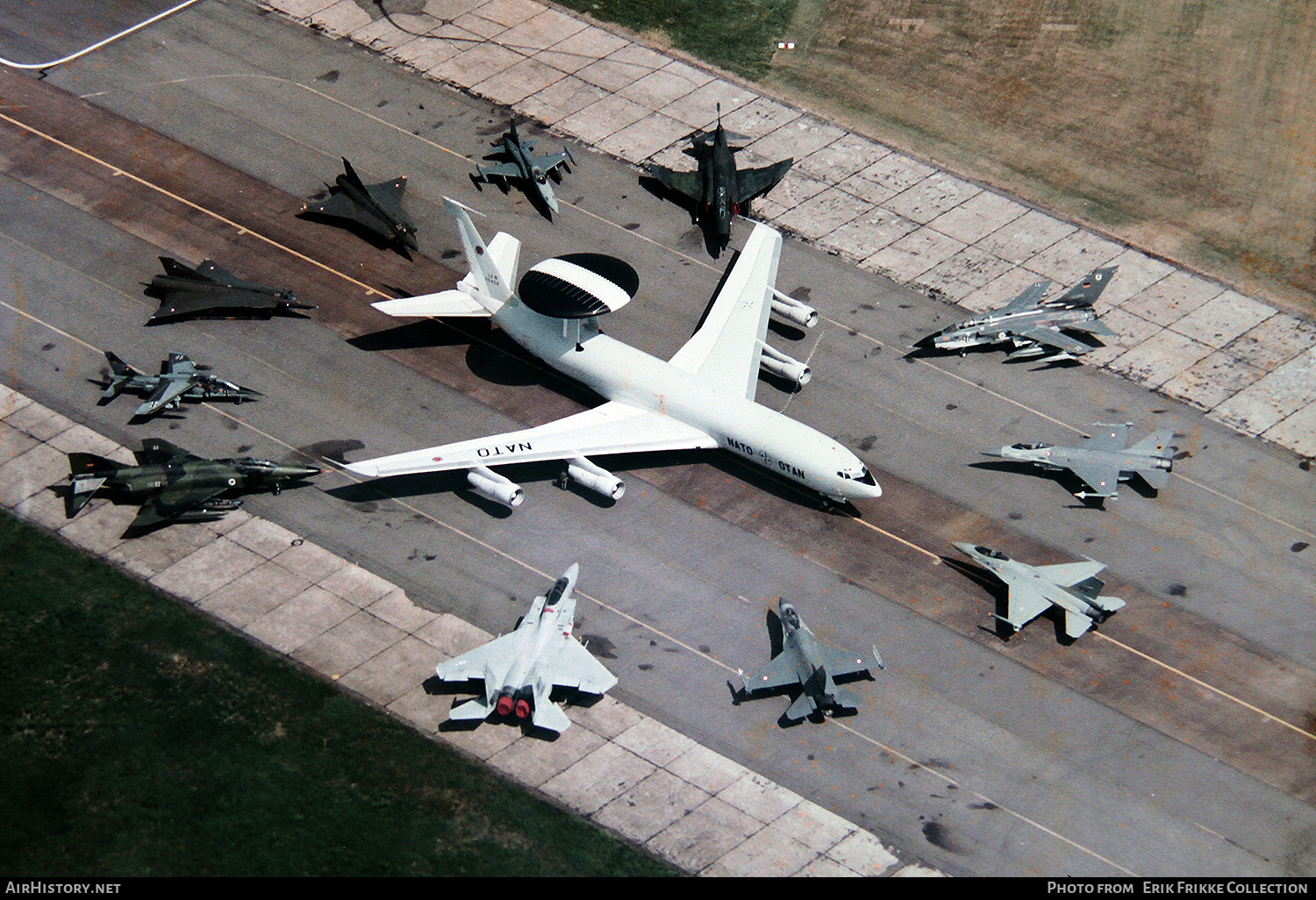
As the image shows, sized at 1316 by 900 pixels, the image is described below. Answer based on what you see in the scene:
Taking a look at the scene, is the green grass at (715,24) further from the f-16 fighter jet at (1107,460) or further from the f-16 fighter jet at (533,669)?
the f-16 fighter jet at (533,669)

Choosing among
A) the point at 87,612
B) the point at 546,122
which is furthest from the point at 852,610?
the point at 546,122

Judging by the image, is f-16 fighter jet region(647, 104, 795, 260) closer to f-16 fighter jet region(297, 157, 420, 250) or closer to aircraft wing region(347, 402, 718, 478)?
f-16 fighter jet region(297, 157, 420, 250)

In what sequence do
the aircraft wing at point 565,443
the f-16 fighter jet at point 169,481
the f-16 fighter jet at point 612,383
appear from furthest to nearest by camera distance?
the f-16 fighter jet at point 612,383 → the aircraft wing at point 565,443 → the f-16 fighter jet at point 169,481

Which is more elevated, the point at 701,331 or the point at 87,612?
the point at 701,331

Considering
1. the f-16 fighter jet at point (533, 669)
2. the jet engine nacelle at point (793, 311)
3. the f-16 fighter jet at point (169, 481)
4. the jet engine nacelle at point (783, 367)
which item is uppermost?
the jet engine nacelle at point (793, 311)

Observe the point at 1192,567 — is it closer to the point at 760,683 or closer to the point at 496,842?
the point at 760,683

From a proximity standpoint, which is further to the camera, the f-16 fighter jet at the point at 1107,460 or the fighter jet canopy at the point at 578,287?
the f-16 fighter jet at the point at 1107,460

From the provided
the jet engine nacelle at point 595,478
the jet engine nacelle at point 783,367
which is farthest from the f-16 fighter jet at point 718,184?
the jet engine nacelle at point 595,478

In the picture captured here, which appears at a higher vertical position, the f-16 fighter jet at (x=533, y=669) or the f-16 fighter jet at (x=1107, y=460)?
the f-16 fighter jet at (x=1107, y=460)
